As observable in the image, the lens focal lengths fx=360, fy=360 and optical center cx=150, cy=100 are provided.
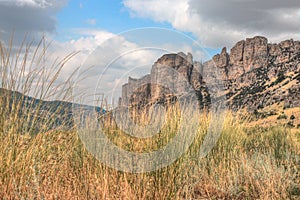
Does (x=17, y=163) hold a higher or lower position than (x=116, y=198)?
higher

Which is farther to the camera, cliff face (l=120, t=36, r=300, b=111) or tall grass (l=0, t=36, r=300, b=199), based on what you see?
cliff face (l=120, t=36, r=300, b=111)

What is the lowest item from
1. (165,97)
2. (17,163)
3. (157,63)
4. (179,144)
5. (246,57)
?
(17,163)

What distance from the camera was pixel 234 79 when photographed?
67.7 metres

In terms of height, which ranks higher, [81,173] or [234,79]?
[234,79]

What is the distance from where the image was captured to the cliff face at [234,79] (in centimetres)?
473

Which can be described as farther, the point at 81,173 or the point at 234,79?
the point at 234,79

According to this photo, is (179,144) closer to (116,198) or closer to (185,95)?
(116,198)

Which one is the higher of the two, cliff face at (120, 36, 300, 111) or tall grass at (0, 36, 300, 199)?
cliff face at (120, 36, 300, 111)

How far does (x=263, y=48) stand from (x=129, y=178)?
91935mm

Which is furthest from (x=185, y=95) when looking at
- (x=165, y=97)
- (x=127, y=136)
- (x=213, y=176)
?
(x=127, y=136)

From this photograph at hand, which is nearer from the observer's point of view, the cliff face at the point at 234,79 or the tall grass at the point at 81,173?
the tall grass at the point at 81,173

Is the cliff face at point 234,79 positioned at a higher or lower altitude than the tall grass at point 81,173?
higher

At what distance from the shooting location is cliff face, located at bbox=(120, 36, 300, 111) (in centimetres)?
473

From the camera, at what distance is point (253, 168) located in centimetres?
460
